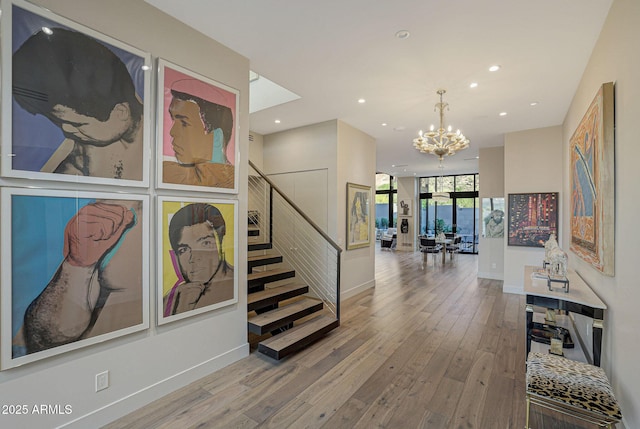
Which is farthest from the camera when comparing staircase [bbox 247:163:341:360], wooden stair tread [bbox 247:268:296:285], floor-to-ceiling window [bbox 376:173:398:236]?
floor-to-ceiling window [bbox 376:173:398:236]

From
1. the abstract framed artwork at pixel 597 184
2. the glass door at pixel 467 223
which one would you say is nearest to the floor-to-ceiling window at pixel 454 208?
the glass door at pixel 467 223

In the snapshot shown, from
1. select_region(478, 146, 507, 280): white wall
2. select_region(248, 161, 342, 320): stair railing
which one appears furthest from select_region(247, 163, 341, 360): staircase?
select_region(478, 146, 507, 280): white wall

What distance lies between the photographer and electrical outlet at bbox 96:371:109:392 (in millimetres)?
2107

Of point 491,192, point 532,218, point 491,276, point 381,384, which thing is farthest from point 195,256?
point 491,276

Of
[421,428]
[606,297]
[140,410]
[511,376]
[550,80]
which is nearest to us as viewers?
[421,428]

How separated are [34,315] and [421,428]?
2785mm

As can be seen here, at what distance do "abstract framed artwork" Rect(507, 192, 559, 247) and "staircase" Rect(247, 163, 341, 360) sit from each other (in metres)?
3.81

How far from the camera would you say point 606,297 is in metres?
2.45

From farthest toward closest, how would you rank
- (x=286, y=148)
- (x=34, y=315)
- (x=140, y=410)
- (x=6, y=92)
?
(x=286, y=148)
(x=140, y=410)
(x=34, y=315)
(x=6, y=92)

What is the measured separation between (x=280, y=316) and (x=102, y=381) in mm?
1795

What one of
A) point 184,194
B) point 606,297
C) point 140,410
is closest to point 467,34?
point 606,297

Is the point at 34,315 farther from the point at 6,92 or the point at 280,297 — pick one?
the point at 280,297

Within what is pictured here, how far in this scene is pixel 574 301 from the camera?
249 cm

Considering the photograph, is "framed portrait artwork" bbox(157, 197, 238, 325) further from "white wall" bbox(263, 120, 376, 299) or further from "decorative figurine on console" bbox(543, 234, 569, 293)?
"decorative figurine on console" bbox(543, 234, 569, 293)
